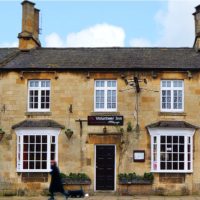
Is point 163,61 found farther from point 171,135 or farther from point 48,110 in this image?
point 48,110

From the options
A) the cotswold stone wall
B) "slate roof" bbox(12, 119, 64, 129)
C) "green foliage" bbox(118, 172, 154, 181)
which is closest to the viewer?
"green foliage" bbox(118, 172, 154, 181)

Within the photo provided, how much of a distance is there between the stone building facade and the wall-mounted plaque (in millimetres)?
49

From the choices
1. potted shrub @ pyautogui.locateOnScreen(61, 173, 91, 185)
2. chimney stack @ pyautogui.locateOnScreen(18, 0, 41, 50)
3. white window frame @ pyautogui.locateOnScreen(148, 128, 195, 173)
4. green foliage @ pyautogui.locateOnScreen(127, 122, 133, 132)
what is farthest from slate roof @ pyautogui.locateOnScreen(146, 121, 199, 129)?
chimney stack @ pyautogui.locateOnScreen(18, 0, 41, 50)

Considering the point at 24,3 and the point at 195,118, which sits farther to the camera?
the point at 24,3

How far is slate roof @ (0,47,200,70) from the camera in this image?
27812mm

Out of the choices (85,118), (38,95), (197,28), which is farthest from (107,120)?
(197,28)

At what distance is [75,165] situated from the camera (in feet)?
90.0

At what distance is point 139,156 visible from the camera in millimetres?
27219

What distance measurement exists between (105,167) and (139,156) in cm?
180

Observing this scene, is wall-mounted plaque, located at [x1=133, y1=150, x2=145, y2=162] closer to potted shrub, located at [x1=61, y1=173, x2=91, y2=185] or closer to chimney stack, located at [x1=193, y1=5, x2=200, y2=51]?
potted shrub, located at [x1=61, y1=173, x2=91, y2=185]

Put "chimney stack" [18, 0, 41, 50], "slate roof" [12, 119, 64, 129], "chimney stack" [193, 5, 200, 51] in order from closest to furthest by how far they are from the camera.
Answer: "slate roof" [12, 119, 64, 129] → "chimney stack" [193, 5, 200, 51] → "chimney stack" [18, 0, 41, 50]

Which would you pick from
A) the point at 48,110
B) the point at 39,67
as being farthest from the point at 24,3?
the point at 48,110

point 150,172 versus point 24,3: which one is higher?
point 24,3

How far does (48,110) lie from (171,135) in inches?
247
